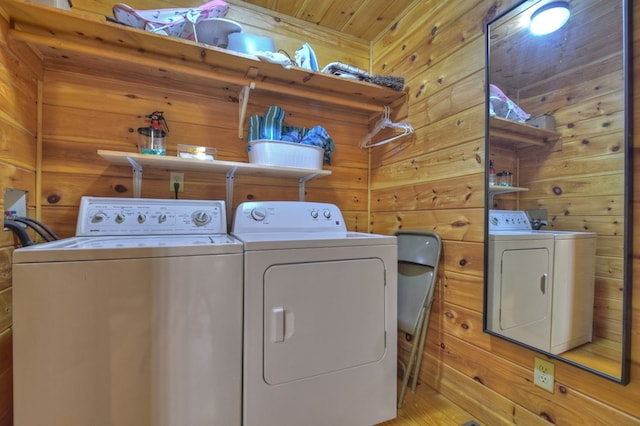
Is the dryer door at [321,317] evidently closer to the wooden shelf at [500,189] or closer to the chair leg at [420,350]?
the chair leg at [420,350]

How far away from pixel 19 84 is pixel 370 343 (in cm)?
194

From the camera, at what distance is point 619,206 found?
92cm

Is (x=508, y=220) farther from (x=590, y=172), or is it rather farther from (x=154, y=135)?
(x=154, y=135)

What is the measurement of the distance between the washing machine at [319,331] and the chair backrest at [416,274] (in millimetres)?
286

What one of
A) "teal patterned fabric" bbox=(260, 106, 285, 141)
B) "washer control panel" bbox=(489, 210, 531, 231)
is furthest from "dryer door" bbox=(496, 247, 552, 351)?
"teal patterned fabric" bbox=(260, 106, 285, 141)

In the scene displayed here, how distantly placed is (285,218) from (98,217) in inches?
34.4

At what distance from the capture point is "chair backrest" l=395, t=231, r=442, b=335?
59.5 inches

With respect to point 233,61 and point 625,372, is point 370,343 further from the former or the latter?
point 233,61

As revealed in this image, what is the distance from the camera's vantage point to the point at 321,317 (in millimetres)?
1161

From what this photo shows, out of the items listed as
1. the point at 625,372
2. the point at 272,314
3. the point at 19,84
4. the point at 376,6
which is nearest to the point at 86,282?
the point at 272,314

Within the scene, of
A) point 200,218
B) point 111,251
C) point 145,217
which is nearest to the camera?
point 111,251

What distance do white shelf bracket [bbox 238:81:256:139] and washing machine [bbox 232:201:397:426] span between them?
0.92 m

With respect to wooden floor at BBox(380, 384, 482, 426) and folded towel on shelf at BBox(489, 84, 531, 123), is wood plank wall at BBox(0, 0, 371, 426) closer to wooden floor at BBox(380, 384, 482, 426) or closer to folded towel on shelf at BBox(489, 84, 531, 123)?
folded towel on shelf at BBox(489, 84, 531, 123)

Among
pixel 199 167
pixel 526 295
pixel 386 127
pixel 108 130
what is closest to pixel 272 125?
pixel 199 167
